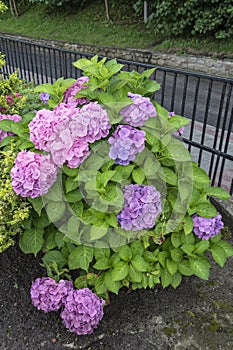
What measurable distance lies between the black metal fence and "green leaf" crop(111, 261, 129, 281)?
5.89 feet

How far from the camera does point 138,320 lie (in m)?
2.64

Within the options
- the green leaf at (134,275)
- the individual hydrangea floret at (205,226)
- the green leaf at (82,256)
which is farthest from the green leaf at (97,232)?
the individual hydrangea floret at (205,226)

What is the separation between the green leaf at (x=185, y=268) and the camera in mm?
2576

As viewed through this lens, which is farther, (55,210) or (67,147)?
(55,210)

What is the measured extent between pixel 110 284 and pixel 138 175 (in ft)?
2.35

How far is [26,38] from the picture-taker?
1631 cm

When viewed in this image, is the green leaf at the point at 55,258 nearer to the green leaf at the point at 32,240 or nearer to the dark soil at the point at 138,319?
the green leaf at the point at 32,240

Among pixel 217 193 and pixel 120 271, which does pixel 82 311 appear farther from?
pixel 217 193

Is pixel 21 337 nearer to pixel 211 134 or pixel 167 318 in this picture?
pixel 167 318

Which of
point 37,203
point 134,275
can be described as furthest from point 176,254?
point 37,203

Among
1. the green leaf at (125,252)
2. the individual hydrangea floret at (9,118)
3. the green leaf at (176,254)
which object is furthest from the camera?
the individual hydrangea floret at (9,118)

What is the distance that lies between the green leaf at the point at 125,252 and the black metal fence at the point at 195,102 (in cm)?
174

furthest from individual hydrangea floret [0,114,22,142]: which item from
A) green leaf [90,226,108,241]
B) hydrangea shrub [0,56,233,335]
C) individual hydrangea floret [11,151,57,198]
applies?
green leaf [90,226,108,241]

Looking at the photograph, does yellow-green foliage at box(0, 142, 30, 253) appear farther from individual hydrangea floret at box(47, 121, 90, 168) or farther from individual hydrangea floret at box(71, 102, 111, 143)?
individual hydrangea floret at box(71, 102, 111, 143)
